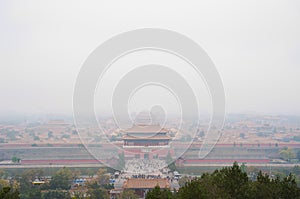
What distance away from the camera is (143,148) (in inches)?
588

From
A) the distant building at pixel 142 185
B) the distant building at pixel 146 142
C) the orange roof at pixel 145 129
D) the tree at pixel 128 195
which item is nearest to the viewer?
the tree at pixel 128 195

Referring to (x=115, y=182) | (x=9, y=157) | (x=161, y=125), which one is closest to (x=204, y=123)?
(x=161, y=125)

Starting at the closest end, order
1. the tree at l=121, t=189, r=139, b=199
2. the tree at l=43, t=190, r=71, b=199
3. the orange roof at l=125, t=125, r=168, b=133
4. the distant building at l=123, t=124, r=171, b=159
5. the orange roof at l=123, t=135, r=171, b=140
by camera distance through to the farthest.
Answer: the tree at l=43, t=190, r=71, b=199
the tree at l=121, t=189, r=139, b=199
the distant building at l=123, t=124, r=171, b=159
the orange roof at l=123, t=135, r=171, b=140
the orange roof at l=125, t=125, r=168, b=133

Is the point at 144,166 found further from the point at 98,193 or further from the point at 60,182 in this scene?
the point at 98,193

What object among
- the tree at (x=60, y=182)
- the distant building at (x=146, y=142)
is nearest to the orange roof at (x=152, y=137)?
the distant building at (x=146, y=142)

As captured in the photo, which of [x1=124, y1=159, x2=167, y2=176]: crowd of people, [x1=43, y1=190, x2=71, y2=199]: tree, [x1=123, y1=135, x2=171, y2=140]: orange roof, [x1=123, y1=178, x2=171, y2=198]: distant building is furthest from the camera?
[x1=123, y1=135, x2=171, y2=140]: orange roof

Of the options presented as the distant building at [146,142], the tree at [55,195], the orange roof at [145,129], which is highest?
the orange roof at [145,129]

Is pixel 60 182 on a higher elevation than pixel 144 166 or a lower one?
higher

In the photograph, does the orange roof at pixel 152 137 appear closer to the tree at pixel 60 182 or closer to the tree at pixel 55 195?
the tree at pixel 60 182

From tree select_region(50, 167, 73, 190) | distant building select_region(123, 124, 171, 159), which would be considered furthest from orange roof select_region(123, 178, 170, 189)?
distant building select_region(123, 124, 171, 159)

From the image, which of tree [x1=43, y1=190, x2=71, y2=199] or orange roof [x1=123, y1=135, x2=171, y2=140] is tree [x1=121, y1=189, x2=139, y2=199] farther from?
orange roof [x1=123, y1=135, x2=171, y2=140]

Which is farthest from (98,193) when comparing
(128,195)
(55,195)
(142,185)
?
(142,185)

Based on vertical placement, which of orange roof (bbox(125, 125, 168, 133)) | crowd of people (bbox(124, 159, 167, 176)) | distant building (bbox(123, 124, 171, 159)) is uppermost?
orange roof (bbox(125, 125, 168, 133))

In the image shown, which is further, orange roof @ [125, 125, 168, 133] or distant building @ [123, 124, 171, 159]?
orange roof @ [125, 125, 168, 133]
